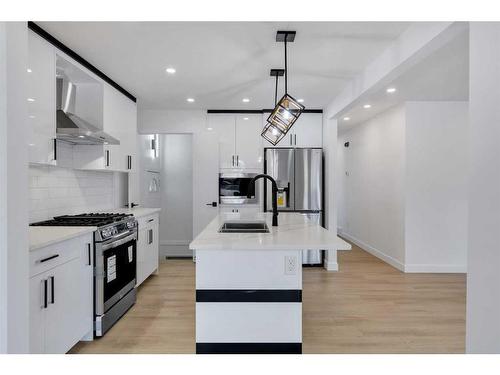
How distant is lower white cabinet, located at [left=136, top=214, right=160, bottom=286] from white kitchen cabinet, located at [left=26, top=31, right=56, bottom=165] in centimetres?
144

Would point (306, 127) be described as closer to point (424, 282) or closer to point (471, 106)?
point (424, 282)

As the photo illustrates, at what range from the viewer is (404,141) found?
4.54m

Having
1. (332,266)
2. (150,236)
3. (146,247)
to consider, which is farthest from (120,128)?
(332,266)

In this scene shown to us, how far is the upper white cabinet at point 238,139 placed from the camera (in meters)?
5.12

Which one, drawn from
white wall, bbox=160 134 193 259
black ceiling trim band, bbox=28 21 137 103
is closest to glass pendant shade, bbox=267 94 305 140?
black ceiling trim band, bbox=28 21 137 103

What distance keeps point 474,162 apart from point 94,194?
147 inches

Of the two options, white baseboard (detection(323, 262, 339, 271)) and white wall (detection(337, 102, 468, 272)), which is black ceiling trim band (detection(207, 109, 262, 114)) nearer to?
white wall (detection(337, 102, 468, 272))

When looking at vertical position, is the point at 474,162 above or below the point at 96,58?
below

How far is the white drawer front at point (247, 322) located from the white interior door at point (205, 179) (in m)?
3.16

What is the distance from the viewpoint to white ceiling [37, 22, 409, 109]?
2.42m

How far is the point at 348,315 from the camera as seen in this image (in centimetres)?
304

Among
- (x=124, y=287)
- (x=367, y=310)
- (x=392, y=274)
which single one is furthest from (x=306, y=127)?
(x=124, y=287)

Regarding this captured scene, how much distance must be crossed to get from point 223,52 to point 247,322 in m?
2.26

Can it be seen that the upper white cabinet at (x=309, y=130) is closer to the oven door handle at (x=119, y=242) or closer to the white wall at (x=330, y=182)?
the white wall at (x=330, y=182)
